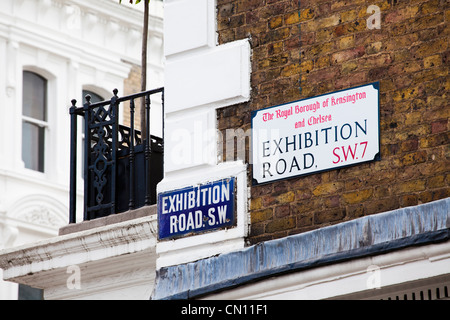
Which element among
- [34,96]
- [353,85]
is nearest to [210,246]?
[353,85]

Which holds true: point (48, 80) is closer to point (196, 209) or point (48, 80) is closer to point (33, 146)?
point (33, 146)

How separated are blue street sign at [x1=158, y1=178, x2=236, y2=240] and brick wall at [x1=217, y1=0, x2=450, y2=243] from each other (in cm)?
20

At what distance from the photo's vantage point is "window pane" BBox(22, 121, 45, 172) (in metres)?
22.3

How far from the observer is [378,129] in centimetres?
861

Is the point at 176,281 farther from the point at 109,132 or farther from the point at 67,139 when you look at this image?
the point at 67,139

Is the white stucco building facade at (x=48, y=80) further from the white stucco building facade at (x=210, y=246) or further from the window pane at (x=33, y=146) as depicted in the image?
the white stucco building facade at (x=210, y=246)

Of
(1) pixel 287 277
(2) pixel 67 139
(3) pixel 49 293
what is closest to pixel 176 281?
(1) pixel 287 277

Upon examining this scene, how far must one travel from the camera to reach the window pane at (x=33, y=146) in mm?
22328

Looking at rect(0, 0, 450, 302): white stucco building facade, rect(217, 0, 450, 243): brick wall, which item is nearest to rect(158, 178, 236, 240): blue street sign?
rect(0, 0, 450, 302): white stucco building facade

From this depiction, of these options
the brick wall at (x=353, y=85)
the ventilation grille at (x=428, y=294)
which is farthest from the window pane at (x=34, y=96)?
the ventilation grille at (x=428, y=294)

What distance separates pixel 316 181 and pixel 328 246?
0.49 meters

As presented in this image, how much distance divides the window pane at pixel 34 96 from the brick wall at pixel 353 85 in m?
13.4

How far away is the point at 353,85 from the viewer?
28.9 ft

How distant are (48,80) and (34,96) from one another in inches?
17.9
